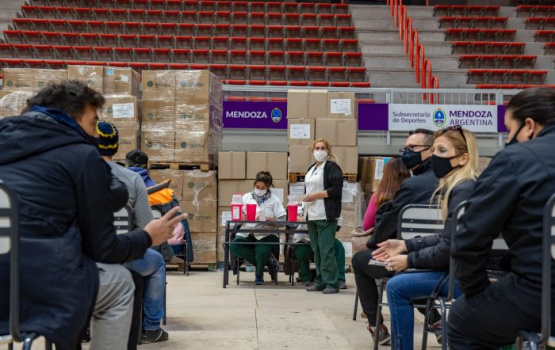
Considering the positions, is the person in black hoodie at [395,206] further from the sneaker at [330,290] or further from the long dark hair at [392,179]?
the sneaker at [330,290]

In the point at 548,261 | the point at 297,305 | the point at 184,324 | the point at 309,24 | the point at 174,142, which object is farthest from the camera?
the point at 309,24

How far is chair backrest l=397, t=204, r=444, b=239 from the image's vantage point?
3609mm

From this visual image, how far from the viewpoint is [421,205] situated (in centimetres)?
360

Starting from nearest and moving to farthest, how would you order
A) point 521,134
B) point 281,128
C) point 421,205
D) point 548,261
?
point 548,261 < point 521,134 < point 421,205 < point 281,128

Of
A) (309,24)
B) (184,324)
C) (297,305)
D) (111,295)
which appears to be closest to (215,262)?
(297,305)

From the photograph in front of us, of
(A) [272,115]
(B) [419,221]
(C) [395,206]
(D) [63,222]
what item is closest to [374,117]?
(A) [272,115]

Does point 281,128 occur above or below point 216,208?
above

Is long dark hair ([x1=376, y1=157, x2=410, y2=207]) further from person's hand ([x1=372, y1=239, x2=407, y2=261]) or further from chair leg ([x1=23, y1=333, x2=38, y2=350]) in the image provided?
chair leg ([x1=23, y1=333, x2=38, y2=350])

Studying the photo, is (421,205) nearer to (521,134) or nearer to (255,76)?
(521,134)

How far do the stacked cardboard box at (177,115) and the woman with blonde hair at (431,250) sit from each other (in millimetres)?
5561

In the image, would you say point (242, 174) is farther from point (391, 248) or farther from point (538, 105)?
point (538, 105)

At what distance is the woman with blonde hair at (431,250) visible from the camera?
10.6 ft

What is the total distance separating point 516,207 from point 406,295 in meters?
1.20

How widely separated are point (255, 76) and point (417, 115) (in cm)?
617
